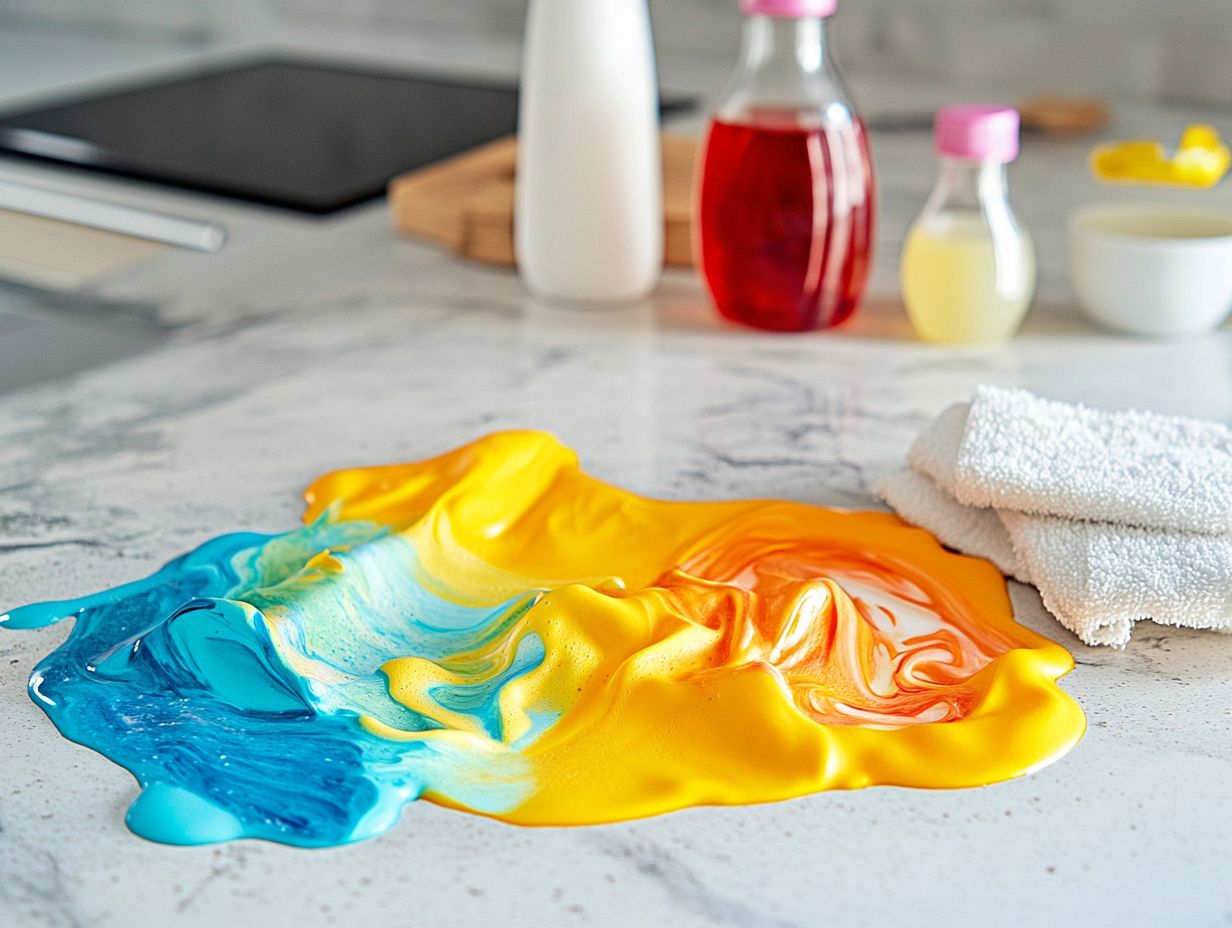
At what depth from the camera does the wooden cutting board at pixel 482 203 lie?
3.97 feet

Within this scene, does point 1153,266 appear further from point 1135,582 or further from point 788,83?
point 1135,582

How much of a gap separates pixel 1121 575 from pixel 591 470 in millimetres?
314

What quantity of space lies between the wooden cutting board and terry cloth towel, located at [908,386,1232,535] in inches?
17.2

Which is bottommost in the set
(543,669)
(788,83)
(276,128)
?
(543,669)

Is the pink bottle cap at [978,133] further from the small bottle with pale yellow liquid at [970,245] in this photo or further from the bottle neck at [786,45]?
the bottle neck at [786,45]

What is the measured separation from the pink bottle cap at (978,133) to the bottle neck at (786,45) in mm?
104

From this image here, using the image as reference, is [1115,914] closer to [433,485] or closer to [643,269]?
[433,485]

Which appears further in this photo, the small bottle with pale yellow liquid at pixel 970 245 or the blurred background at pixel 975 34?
the blurred background at pixel 975 34

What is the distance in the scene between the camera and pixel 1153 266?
1.02m

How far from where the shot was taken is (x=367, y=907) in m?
0.54

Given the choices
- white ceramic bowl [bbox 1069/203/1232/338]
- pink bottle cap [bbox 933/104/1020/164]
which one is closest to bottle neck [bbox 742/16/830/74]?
pink bottle cap [bbox 933/104/1020/164]

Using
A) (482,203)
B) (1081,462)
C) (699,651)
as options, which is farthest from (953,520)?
(482,203)

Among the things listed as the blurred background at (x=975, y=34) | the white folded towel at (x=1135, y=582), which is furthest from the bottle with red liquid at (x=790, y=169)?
the blurred background at (x=975, y=34)

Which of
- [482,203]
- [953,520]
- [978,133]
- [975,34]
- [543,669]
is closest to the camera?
[543,669]
